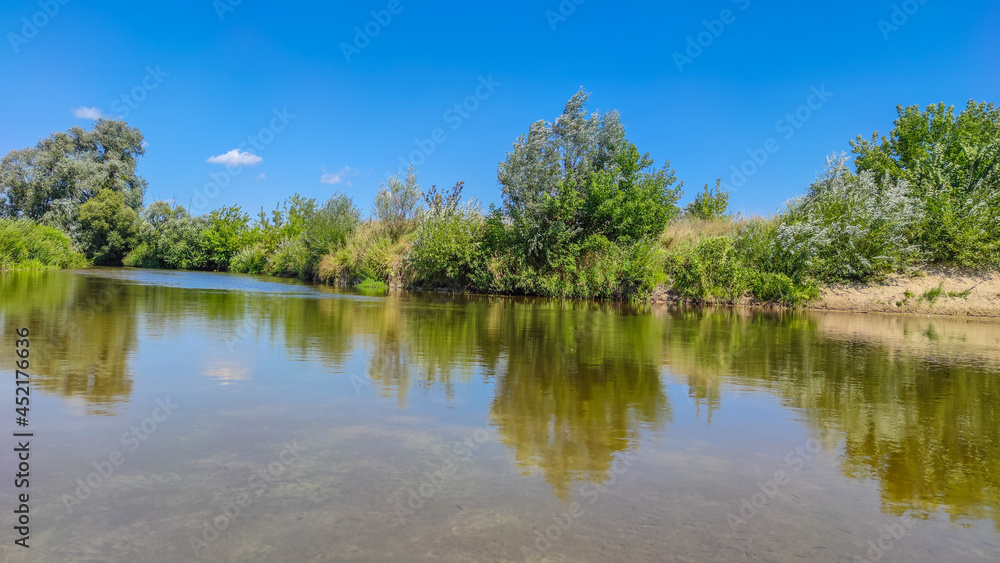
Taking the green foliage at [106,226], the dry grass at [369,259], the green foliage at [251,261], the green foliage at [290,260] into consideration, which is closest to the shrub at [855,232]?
the dry grass at [369,259]

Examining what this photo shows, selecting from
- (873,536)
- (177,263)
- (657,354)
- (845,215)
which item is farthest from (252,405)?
(177,263)

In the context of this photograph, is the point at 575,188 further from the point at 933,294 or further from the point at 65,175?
the point at 65,175

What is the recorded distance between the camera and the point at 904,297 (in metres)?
20.7

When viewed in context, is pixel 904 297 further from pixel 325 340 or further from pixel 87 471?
pixel 87 471

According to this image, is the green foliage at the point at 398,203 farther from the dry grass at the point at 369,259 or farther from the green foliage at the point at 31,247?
the green foliage at the point at 31,247

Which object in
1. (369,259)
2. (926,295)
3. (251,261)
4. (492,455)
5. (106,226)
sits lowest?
(492,455)

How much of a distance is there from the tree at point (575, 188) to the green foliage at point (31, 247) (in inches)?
1140

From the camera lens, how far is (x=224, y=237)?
176 ft

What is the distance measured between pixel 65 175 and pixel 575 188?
49.6 m

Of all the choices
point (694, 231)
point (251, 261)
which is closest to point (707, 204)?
point (694, 231)

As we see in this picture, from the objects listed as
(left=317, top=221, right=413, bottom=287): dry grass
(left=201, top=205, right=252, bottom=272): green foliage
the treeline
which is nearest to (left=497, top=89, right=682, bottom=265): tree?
the treeline

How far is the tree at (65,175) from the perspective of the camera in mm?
49000

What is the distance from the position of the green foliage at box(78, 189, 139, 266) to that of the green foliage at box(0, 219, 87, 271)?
23.8 ft

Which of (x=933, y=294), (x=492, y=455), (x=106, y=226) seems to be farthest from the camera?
(x=106, y=226)
